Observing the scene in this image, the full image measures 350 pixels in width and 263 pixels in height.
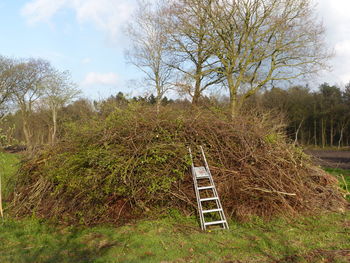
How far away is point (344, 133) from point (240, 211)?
31.3 metres

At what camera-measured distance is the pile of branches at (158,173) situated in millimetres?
6141

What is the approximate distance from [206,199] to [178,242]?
1173 millimetres

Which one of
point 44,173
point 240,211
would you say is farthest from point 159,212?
point 44,173

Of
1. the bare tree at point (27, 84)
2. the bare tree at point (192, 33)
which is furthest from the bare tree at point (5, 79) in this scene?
the bare tree at point (192, 33)

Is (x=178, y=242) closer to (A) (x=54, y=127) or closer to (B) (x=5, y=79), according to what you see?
(A) (x=54, y=127)

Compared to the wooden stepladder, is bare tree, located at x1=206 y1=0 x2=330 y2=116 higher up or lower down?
higher up

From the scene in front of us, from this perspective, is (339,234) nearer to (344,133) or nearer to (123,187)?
(123,187)

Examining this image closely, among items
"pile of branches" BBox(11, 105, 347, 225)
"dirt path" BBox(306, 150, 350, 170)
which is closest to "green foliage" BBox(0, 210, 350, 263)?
"pile of branches" BBox(11, 105, 347, 225)

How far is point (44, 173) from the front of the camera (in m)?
6.94

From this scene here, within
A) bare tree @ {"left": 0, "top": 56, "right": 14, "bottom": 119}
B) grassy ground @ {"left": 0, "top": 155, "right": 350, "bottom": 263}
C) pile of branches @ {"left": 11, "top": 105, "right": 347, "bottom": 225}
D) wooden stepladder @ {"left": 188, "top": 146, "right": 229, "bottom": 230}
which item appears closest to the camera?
grassy ground @ {"left": 0, "top": 155, "right": 350, "bottom": 263}

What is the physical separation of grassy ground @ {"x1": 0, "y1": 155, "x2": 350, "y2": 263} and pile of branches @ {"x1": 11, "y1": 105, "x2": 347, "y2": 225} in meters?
0.39

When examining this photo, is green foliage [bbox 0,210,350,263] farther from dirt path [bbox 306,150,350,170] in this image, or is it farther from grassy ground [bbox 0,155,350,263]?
dirt path [bbox 306,150,350,170]

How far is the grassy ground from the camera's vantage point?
4.42 meters

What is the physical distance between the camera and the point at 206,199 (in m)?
5.89
